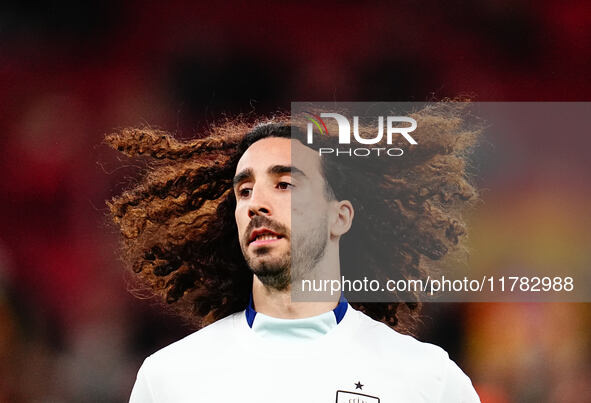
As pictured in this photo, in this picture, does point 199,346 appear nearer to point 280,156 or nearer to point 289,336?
point 289,336

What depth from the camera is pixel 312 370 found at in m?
2.43

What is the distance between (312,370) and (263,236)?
49cm

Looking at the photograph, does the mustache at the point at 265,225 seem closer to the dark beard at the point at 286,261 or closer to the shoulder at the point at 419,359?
the dark beard at the point at 286,261

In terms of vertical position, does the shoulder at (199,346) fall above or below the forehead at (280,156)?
below

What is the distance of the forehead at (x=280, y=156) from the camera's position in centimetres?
254

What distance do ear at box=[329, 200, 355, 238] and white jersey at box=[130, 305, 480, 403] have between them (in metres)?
0.30

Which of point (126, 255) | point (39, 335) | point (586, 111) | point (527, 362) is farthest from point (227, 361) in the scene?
point (586, 111)

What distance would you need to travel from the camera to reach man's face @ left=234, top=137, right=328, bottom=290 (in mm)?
2447

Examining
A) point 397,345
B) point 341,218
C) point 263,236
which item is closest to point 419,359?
point 397,345

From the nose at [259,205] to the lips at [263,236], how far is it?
59mm

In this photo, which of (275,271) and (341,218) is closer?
(275,271)

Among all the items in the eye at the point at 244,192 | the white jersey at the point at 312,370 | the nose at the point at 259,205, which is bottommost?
the white jersey at the point at 312,370

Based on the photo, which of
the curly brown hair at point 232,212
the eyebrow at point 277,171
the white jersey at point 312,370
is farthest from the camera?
the curly brown hair at point 232,212

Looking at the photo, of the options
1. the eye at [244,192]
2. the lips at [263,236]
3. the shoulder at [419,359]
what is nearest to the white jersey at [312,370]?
the shoulder at [419,359]
